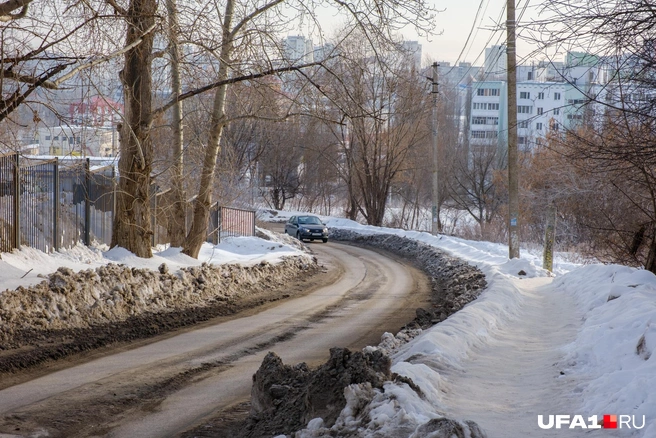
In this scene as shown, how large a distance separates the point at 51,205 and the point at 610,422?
43.2 ft

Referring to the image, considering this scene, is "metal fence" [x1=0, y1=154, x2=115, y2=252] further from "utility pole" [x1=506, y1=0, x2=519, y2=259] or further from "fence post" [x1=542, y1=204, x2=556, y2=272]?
"fence post" [x1=542, y1=204, x2=556, y2=272]

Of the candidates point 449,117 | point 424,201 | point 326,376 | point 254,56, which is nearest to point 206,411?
point 326,376

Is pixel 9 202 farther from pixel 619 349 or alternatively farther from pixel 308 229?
pixel 308 229

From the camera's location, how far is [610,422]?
542 centimetres

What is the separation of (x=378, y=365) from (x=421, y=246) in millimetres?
26921

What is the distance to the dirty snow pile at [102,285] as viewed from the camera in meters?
10.9

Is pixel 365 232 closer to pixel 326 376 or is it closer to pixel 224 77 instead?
pixel 224 77

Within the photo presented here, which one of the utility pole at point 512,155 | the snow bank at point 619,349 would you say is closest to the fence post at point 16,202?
the snow bank at point 619,349

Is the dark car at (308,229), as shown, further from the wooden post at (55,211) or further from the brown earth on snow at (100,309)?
the wooden post at (55,211)

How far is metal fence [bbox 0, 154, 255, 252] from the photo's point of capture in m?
13.5

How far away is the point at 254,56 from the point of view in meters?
13.6

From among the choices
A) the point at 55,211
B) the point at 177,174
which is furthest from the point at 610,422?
the point at 177,174

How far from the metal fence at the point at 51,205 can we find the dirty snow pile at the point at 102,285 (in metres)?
0.55

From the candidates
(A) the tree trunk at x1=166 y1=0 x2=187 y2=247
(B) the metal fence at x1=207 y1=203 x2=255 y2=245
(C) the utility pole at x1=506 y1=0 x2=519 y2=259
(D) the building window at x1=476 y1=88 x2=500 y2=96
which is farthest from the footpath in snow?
(D) the building window at x1=476 y1=88 x2=500 y2=96
